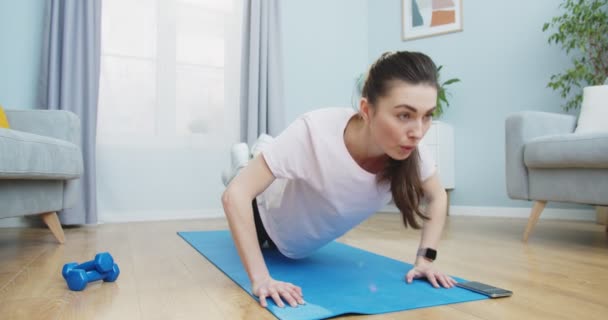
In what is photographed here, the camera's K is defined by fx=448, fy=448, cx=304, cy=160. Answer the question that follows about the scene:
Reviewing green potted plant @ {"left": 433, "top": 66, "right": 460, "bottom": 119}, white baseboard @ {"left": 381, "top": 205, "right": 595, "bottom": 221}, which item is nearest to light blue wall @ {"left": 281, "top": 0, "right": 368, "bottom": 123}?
green potted plant @ {"left": 433, "top": 66, "right": 460, "bottom": 119}

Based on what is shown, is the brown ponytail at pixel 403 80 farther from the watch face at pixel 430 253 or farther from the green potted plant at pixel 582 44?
the green potted plant at pixel 582 44

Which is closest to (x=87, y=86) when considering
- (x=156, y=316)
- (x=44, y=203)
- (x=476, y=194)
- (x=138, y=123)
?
(x=138, y=123)

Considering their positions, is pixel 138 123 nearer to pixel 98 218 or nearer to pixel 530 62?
pixel 98 218

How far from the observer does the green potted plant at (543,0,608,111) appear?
2.77 metres

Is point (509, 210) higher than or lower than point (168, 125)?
lower

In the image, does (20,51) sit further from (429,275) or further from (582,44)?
(582,44)

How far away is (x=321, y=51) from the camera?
4074 millimetres

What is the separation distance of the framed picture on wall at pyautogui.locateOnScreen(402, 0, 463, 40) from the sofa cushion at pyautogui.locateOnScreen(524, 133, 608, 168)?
1.92 metres

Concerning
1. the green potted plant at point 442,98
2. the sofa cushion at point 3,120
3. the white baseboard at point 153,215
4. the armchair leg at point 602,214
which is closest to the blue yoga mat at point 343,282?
the sofa cushion at point 3,120

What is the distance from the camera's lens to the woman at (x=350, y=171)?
1.02m

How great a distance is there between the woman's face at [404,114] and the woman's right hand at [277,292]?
40 centimetres

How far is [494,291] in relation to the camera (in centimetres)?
110

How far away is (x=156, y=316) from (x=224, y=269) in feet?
1.59

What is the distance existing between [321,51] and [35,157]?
2.82m
